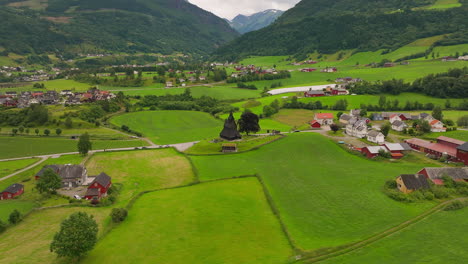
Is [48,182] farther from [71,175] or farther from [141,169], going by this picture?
[141,169]

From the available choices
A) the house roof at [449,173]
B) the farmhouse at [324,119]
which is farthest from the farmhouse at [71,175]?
the farmhouse at [324,119]

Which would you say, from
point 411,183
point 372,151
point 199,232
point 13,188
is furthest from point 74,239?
point 372,151

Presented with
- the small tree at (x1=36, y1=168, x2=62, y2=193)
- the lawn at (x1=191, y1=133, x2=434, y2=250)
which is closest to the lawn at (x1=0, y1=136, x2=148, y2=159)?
the lawn at (x1=191, y1=133, x2=434, y2=250)

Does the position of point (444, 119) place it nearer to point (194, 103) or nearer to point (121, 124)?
point (194, 103)

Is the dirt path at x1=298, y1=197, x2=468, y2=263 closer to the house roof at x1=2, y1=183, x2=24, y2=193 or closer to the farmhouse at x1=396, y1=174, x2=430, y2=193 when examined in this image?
the farmhouse at x1=396, y1=174, x2=430, y2=193

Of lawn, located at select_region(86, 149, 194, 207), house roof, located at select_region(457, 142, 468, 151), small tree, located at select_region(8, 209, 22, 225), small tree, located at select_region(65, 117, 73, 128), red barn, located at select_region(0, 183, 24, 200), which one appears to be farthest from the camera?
small tree, located at select_region(65, 117, 73, 128)

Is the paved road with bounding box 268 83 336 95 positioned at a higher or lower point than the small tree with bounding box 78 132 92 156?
higher
